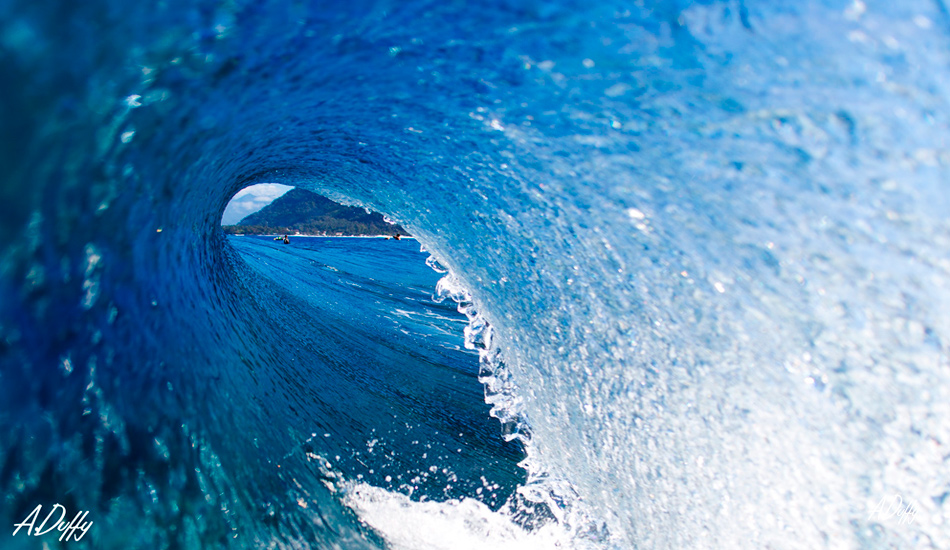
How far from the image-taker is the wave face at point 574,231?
1.16 m

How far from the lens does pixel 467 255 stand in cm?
329

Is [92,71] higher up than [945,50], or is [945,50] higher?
[92,71]

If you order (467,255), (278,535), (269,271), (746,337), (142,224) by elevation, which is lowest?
(269,271)

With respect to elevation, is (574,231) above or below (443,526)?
above

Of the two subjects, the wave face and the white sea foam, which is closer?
the wave face

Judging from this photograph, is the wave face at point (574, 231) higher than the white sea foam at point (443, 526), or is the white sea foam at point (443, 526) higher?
the wave face at point (574, 231)

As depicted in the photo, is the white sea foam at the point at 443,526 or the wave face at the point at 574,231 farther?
the white sea foam at the point at 443,526

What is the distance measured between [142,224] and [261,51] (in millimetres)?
839

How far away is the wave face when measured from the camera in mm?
1163

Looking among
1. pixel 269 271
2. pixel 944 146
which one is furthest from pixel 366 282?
pixel 944 146

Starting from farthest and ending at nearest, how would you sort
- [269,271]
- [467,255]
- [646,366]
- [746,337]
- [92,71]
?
[269,271] < [467,255] < [646,366] < [746,337] < [92,71]

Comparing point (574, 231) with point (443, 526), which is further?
point (443, 526)

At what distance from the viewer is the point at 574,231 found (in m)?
2.07

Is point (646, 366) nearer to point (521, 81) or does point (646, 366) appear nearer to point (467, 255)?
point (521, 81)
